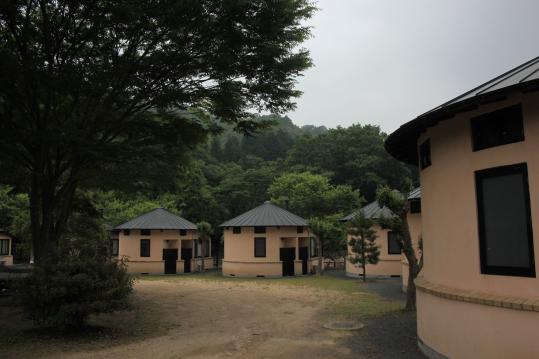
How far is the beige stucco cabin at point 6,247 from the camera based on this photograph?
128 feet

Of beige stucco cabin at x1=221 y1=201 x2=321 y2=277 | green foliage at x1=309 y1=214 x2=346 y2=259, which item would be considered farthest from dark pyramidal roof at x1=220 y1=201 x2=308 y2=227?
green foliage at x1=309 y1=214 x2=346 y2=259

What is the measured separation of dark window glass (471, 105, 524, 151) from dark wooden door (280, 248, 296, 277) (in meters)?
24.7

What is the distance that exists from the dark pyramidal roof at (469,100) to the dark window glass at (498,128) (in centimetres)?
30

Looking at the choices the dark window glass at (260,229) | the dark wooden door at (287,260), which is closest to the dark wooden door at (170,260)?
the dark window glass at (260,229)

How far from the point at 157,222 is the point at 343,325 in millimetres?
23949

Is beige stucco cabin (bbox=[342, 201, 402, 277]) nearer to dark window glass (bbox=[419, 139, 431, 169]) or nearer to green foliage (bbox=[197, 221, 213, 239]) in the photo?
green foliage (bbox=[197, 221, 213, 239])

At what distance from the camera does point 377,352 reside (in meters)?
8.98

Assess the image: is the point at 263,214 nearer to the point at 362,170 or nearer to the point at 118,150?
the point at 118,150

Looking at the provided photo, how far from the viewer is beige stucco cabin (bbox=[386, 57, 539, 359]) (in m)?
6.31

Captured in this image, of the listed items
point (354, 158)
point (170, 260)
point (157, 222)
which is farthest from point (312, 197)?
point (354, 158)

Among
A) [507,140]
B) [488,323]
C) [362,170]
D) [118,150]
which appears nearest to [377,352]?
[488,323]

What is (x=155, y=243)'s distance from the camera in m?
33.5

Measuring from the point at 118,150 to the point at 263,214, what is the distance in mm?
19889

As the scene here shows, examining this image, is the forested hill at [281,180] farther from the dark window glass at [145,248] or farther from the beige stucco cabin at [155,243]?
the dark window glass at [145,248]
